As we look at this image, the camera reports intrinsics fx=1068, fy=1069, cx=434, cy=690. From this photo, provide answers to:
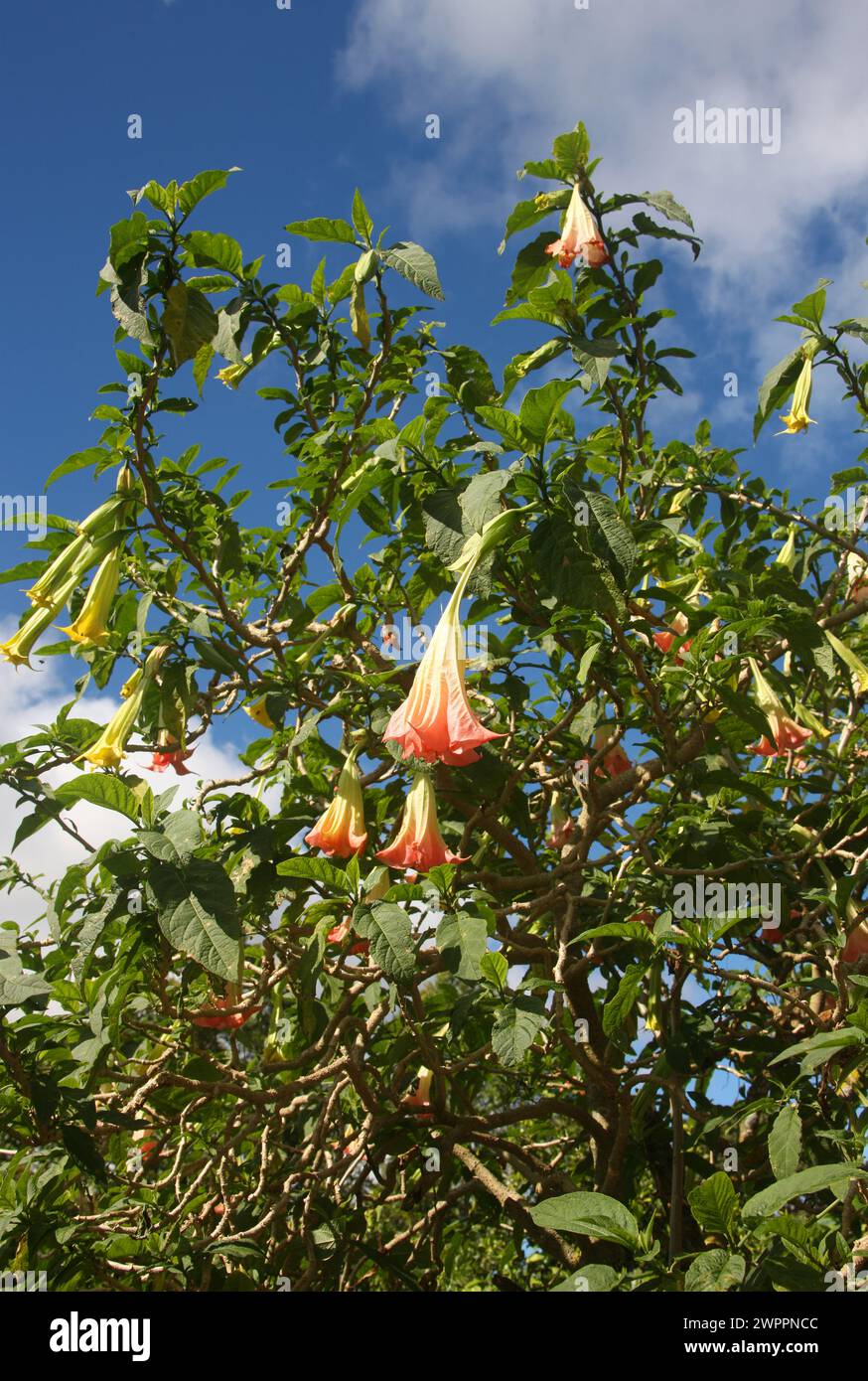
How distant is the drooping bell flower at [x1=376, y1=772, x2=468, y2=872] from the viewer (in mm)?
2211

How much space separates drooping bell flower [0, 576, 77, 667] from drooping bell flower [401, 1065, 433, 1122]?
1447 mm

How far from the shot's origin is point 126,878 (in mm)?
1985

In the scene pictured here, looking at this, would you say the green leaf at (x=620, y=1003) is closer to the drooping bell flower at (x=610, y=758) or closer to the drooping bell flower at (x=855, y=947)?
the drooping bell flower at (x=855, y=947)

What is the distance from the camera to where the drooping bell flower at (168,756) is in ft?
8.75

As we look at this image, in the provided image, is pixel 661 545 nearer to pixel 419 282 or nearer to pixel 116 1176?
pixel 419 282

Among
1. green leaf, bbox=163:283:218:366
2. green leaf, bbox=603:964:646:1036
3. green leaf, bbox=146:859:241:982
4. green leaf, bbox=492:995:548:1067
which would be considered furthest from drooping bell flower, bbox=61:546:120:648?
green leaf, bbox=603:964:646:1036

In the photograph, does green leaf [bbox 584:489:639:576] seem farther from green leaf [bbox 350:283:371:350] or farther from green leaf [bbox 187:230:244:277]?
green leaf [bbox 187:230:244:277]

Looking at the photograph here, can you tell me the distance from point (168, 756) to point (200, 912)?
41.1 inches

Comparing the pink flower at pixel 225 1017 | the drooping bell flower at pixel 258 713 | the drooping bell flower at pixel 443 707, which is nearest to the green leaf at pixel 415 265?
the drooping bell flower at pixel 443 707

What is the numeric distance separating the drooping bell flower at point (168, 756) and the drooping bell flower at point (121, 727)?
0.60 ft

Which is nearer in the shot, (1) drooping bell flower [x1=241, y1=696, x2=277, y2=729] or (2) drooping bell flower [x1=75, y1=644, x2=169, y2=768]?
(2) drooping bell flower [x1=75, y1=644, x2=169, y2=768]

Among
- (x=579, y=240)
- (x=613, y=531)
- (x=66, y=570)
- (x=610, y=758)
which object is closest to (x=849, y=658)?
(x=610, y=758)

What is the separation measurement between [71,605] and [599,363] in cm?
152
